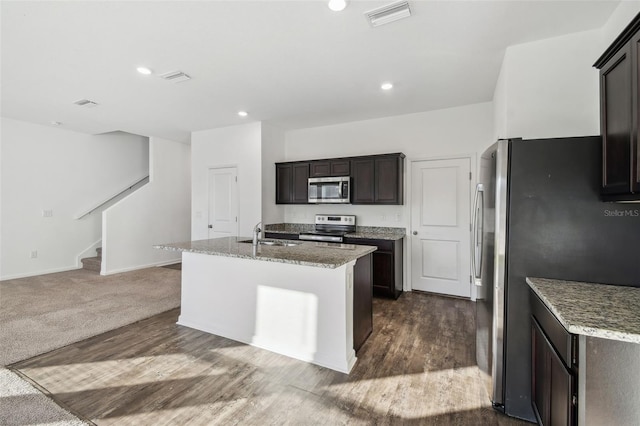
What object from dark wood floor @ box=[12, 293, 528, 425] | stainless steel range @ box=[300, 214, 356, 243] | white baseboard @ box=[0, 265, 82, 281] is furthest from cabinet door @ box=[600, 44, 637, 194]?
white baseboard @ box=[0, 265, 82, 281]

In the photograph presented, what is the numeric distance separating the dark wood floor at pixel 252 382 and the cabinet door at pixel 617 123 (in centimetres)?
156

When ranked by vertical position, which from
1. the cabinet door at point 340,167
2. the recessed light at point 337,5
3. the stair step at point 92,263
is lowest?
the stair step at point 92,263

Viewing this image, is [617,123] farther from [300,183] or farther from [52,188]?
[52,188]

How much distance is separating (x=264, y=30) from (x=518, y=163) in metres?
2.13

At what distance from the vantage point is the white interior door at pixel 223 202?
5.46m

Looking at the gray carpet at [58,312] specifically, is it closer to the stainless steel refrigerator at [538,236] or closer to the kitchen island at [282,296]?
the kitchen island at [282,296]

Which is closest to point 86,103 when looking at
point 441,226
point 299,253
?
A: point 299,253

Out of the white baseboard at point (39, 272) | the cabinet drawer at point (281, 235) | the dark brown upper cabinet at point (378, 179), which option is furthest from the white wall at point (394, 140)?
the white baseboard at point (39, 272)

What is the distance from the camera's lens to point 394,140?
4.70m

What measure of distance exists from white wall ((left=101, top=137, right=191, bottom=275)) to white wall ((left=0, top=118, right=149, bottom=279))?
109 centimetres

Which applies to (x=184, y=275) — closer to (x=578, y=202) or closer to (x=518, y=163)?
(x=518, y=163)

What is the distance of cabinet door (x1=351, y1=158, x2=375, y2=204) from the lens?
455 centimetres

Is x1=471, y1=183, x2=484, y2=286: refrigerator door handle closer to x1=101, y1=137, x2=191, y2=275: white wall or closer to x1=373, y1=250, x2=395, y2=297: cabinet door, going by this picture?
x1=373, y1=250, x2=395, y2=297: cabinet door

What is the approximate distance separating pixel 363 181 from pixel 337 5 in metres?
2.80
